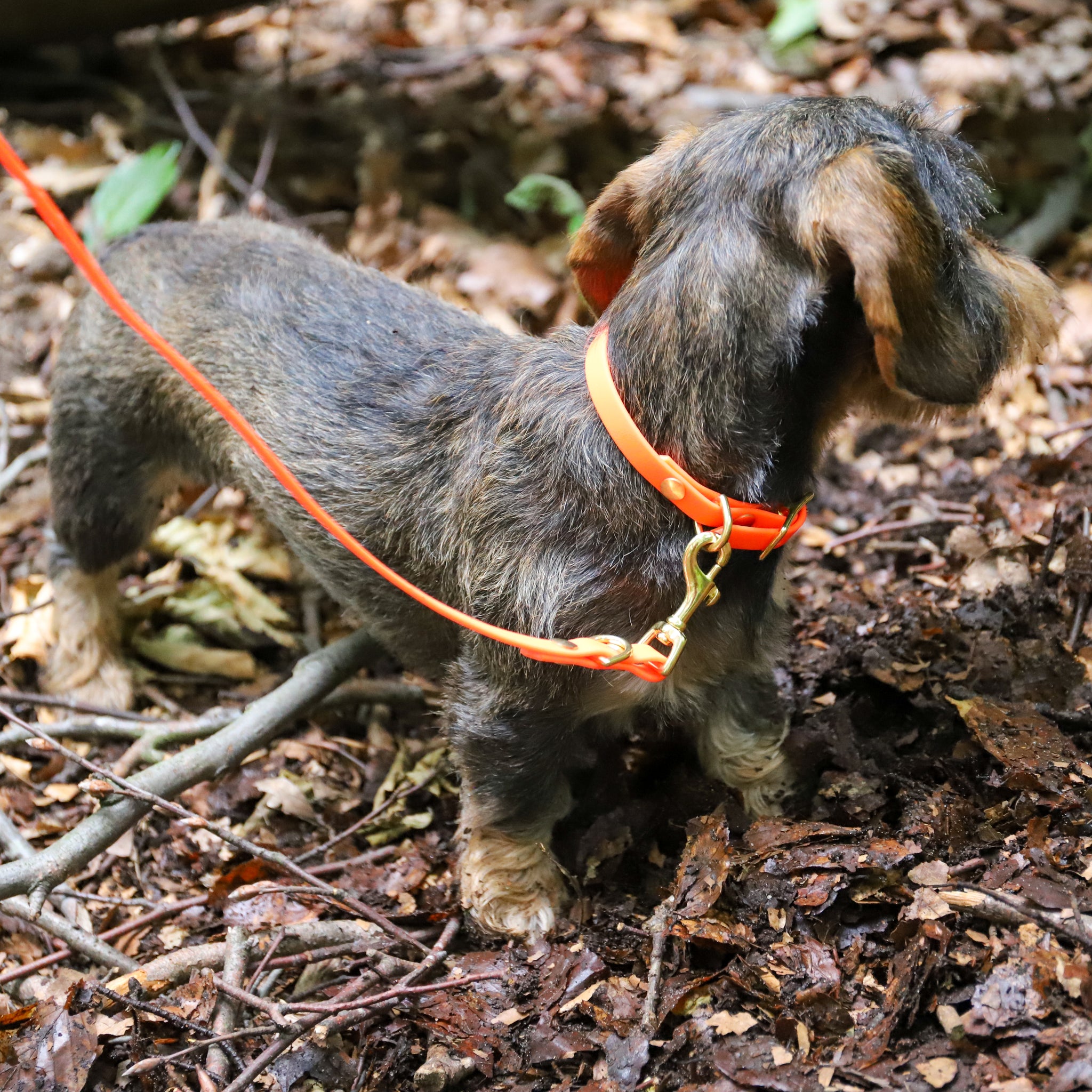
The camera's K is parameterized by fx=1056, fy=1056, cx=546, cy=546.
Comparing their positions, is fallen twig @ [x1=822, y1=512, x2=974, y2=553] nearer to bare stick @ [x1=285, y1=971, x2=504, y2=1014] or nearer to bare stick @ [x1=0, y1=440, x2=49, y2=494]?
bare stick @ [x1=285, y1=971, x2=504, y2=1014]

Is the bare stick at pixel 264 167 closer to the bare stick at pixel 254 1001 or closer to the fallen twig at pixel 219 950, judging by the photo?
the fallen twig at pixel 219 950

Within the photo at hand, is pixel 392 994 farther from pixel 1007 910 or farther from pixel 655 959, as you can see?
pixel 1007 910

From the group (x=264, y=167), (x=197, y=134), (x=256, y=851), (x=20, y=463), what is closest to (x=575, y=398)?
(x=256, y=851)

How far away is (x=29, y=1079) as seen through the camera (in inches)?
115

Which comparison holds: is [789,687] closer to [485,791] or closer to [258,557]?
[485,791]

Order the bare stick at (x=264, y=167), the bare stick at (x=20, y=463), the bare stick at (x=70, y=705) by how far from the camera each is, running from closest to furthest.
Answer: the bare stick at (x=70, y=705), the bare stick at (x=20, y=463), the bare stick at (x=264, y=167)

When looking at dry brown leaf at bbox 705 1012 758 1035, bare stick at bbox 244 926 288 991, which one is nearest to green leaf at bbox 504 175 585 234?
bare stick at bbox 244 926 288 991

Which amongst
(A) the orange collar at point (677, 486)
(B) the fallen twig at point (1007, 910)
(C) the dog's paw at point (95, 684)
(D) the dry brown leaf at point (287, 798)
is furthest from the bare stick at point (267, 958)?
(C) the dog's paw at point (95, 684)

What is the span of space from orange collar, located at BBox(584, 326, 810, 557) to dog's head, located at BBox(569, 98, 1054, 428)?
16 centimetres

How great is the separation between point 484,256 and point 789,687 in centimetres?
348

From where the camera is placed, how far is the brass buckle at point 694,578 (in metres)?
2.77

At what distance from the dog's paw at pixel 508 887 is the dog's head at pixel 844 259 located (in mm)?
1748

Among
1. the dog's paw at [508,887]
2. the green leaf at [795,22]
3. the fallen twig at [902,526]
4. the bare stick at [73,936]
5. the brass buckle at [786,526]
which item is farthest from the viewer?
the green leaf at [795,22]

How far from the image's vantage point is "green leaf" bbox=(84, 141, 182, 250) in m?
5.87
